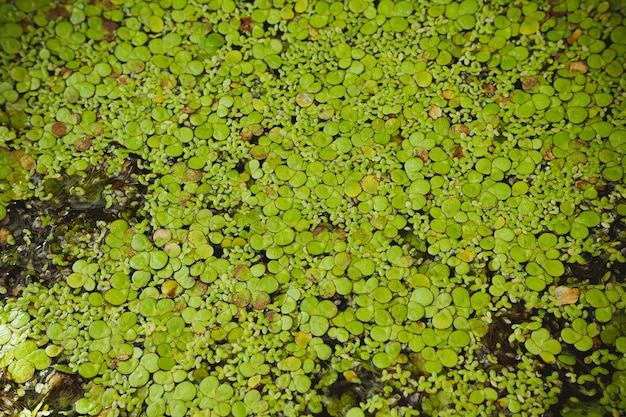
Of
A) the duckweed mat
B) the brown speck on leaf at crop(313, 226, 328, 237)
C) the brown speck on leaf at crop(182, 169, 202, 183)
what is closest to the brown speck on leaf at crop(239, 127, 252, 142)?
the duckweed mat

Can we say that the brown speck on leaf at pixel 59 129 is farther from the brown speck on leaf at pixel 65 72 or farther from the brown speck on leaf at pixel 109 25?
the brown speck on leaf at pixel 109 25

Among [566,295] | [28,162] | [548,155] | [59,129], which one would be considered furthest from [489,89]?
[28,162]

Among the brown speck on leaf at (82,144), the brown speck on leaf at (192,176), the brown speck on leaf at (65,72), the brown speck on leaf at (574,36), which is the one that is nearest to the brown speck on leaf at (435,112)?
the brown speck on leaf at (574,36)

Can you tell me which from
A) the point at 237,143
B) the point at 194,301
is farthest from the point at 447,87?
the point at 194,301

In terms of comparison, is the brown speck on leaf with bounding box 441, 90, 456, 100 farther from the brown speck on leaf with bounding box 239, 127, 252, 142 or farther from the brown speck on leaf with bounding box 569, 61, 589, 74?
the brown speck on leaf with bounding box 239, 127, 252, 142

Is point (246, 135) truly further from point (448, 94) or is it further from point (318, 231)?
point (448, 94)

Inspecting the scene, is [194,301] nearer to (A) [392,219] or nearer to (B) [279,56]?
(A) [392,219]
